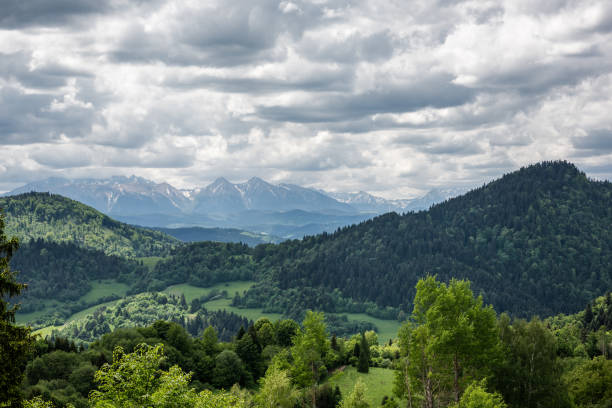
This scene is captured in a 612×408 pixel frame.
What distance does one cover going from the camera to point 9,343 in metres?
29.3

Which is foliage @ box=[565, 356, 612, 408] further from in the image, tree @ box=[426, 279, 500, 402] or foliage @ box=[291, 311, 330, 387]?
foliage @ box=[291, 311, 330, 387]

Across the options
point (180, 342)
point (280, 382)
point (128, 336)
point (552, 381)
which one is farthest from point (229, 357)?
point (552, 381)

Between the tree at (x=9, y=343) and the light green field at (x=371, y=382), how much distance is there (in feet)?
231

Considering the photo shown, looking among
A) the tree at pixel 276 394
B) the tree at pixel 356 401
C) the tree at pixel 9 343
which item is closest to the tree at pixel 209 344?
the tree at pixel 276 394

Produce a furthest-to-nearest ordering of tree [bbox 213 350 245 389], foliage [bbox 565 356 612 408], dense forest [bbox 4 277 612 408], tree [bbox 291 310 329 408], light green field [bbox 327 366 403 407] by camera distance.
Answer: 1. tree [bbox 213 350 245 389]
2. light green field [bbox 327 366 403 407]
3. tree [bbox 291 310 329 408]
4. foliage [bbox 565 356 612 408]
5. dense forest [bbox 4 277 612 408]

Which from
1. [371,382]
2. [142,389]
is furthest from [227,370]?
[142,389]

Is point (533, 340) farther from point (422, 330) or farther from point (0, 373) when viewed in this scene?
point (0, 373)

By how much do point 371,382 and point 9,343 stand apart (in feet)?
277

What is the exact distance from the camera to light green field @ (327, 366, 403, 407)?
91.7 m

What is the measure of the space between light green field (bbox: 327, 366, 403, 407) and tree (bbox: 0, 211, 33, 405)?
7032 cm

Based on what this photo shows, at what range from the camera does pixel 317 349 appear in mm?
84688

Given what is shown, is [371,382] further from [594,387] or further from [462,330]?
[462,330]

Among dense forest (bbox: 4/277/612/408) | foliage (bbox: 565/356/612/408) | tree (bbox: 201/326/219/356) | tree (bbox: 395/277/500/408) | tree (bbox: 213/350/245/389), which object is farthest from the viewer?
tree (bbox: 201/326/219/356)

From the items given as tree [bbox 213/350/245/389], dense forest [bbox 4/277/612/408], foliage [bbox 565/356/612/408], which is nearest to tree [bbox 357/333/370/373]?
dense forest [bbox 4/277/612/408]
